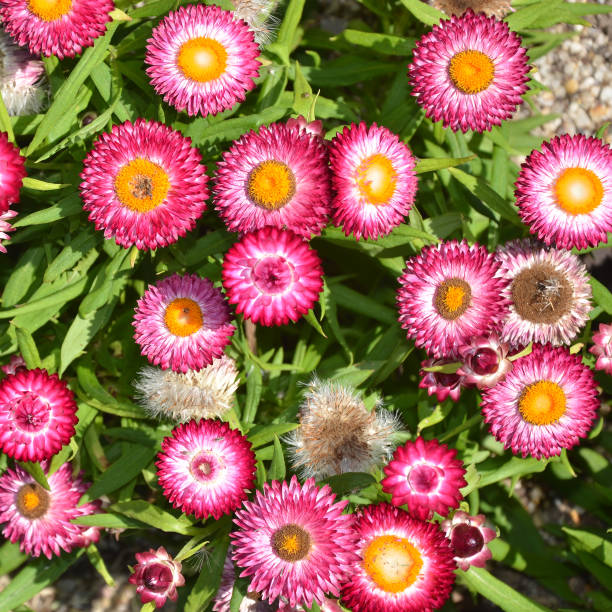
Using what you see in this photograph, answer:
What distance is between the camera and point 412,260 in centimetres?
239

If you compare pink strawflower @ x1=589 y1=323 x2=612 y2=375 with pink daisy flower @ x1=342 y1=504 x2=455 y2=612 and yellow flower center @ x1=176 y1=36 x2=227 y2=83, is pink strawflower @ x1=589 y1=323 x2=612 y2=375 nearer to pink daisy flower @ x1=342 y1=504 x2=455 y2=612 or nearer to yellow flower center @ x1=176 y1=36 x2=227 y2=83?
pink daisy flower @ x1=342 y1=504 x2=455 y2=612

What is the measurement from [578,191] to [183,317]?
4.58 feet

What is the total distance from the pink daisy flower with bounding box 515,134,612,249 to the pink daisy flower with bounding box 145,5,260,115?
3.39ft

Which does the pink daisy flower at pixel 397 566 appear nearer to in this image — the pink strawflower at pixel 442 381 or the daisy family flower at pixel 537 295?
the pink strawflower at pixel 442 381

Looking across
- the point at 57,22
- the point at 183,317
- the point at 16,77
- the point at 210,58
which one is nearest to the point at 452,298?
the point at 183,317

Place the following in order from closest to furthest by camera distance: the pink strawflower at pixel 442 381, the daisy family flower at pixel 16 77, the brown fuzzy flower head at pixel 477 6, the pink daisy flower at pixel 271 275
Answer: the pink daisy flower at pixel 271 275 < the pink strawflower at pixel 442 381 < the daisy family flower at pixel 16 77 < the brown fuzzy flower head at pixel 477 6

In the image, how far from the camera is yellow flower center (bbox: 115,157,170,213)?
2.19 m

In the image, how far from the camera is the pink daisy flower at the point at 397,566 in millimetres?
2119

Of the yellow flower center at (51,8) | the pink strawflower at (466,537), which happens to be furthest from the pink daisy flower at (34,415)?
the pink strawflower at (466,537)

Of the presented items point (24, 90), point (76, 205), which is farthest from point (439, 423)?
point (24, 90)

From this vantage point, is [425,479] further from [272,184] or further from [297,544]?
[272,184]

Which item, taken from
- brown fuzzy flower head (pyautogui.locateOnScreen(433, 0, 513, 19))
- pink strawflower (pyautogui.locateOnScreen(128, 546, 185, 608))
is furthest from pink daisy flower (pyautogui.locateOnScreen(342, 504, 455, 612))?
brown fuzzy flower head (pyautogui.locateOnScreen(433, 0, 513, 19))

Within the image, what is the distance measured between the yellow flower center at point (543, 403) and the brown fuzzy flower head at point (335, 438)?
51 centimetres

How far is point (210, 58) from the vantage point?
90.1 inches
